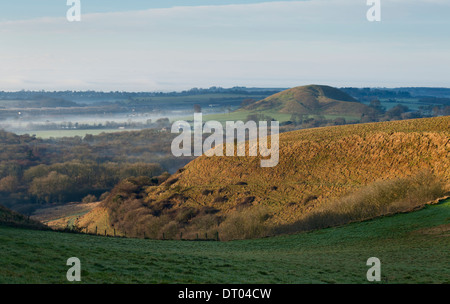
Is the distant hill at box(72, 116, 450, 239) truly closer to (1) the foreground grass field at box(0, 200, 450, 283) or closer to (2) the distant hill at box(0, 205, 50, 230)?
(1) the foreground grass field at box(0, 200, 450, 283)

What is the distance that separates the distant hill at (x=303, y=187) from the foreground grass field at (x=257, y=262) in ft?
49.5

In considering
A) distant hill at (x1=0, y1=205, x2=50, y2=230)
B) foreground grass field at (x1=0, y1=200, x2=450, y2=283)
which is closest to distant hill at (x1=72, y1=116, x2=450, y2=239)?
foreground grass field at (x1=0, y1=200, x2=450, y2=283)

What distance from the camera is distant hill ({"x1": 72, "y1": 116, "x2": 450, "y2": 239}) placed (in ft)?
195

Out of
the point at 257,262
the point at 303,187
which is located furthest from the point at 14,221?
the point at 303,187

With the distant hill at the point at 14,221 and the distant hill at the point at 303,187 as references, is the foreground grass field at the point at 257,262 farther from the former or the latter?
the distant hill at the point at 303,187

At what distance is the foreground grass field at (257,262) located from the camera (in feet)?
65.7

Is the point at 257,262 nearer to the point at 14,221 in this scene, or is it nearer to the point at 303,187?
the point at 14,221

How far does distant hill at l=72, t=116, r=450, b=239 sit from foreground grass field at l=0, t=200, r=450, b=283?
15081mm

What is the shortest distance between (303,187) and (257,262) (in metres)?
49.8

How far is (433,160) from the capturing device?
6681 centimetres

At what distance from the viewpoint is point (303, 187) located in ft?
252
